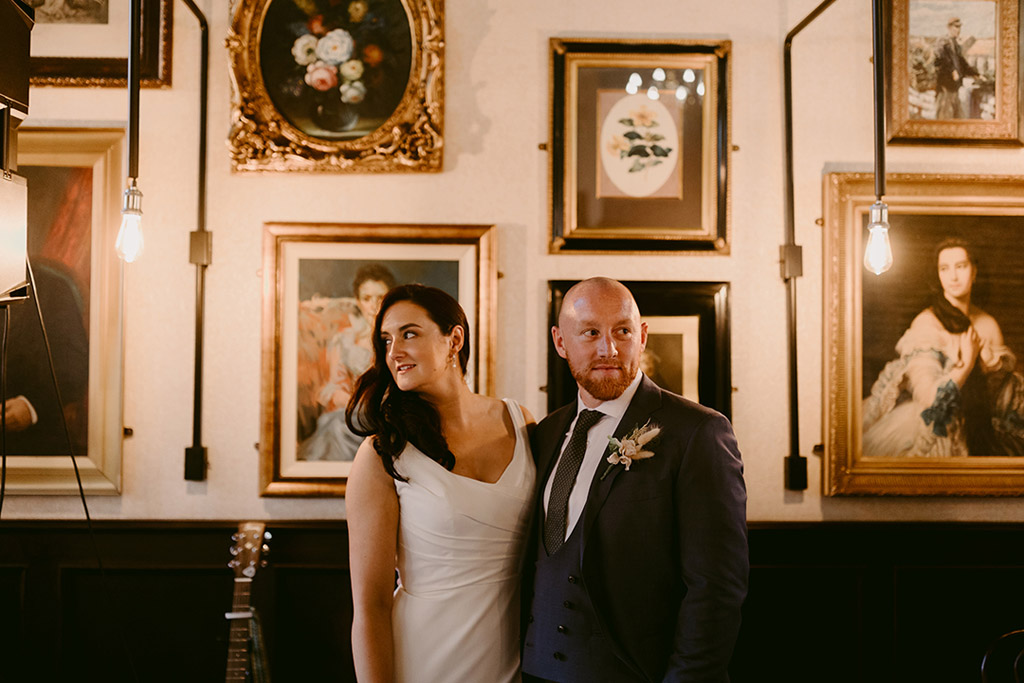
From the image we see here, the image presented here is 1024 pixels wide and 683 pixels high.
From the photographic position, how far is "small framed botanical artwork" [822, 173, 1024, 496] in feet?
9.77

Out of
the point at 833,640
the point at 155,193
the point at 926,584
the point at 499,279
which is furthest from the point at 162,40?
the point at 926,584

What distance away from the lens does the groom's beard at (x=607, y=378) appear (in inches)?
74.2

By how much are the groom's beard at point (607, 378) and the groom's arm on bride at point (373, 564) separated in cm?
64

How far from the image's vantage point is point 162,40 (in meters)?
2.99

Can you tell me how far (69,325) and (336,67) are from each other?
1647 millimetres

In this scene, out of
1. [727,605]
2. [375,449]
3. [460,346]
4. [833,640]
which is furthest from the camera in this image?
[833,640]

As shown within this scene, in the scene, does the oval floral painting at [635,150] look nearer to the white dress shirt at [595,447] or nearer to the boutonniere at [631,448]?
the white dress shirt at [595,447]

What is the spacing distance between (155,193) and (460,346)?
72.2 inches

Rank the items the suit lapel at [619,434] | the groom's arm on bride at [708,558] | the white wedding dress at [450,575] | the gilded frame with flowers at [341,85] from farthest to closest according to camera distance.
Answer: the gilded frame with flowers at [341,85] < the white wedding dress at [450,575] < the suit lapel at [619,434] < the groom's arm on bride at [708,558]

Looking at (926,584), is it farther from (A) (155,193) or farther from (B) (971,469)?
(A) (155,193)

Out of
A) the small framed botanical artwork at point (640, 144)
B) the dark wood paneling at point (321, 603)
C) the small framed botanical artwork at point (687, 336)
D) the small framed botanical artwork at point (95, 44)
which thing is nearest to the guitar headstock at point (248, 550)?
the dark wood paneling at point (321, 603)

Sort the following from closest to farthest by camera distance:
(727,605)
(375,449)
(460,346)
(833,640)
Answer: (727,605) → (375,449) → (460,346) → (833,640)

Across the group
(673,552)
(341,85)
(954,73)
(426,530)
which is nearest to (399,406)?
(426,530)

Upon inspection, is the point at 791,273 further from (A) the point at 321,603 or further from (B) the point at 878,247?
(A) the point at 321,603
